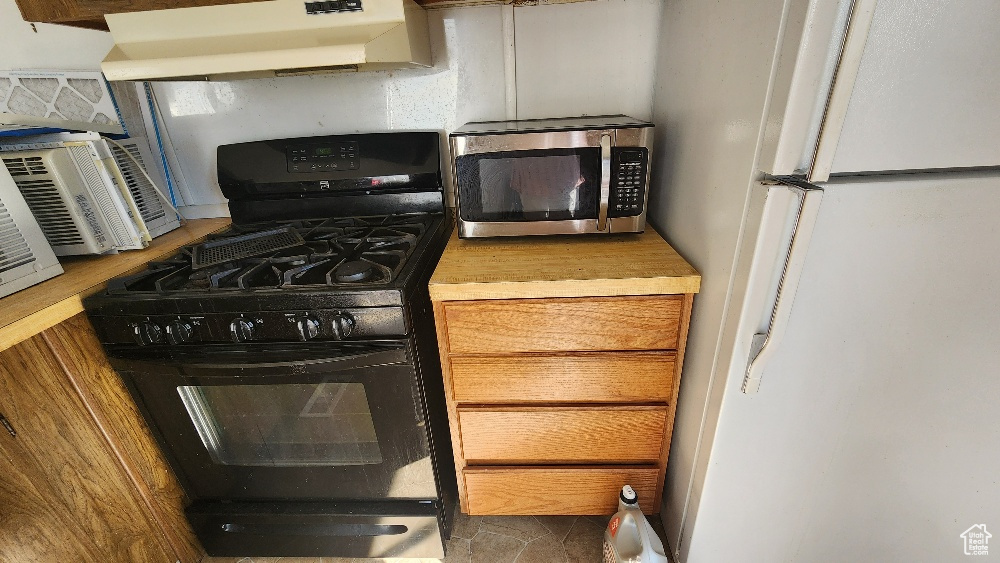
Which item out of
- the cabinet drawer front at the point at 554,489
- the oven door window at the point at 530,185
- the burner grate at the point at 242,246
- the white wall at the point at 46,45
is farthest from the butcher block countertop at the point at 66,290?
the cabinet drawer front at the point at 554,489

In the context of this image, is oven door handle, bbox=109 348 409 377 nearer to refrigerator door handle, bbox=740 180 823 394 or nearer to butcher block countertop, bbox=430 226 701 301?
butcher block countertop, bbox=430 226 701 301

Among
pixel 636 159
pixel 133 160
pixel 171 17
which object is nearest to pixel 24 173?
pixel 133 160

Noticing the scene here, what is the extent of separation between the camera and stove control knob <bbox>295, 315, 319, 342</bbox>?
87 cm

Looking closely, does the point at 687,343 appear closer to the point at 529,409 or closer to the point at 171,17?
the point at 529,409

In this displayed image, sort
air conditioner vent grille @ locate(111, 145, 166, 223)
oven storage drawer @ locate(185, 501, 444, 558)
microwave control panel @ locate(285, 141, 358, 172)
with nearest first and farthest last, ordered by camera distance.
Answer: oven storage drawer @ locate(185, 501, 444, 558) → air conditioner vent grille @ locate(111, 145, 166, 223) → microwave control panel @ locate(285, 141, 358, 172)

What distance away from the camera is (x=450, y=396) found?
1.04 m

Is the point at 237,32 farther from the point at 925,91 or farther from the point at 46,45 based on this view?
the point at 925,91

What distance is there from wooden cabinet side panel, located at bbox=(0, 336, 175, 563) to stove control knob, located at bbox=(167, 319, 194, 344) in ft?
0.70

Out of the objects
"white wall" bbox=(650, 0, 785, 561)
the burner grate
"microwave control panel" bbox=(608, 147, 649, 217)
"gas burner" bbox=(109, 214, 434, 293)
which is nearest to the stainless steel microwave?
"microwave control panel" bbox=(608, 147, 649, 217)

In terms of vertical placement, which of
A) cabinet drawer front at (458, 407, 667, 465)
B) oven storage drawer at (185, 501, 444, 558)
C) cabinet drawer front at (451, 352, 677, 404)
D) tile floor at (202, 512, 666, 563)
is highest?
cabinet drawer front at (451, 352, 677, 404)

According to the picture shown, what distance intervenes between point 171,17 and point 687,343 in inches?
56.4

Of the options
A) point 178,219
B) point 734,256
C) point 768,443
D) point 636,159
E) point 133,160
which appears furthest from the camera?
point 178,219

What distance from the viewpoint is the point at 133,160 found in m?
1.23

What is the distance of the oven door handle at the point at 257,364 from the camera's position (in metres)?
0.89
